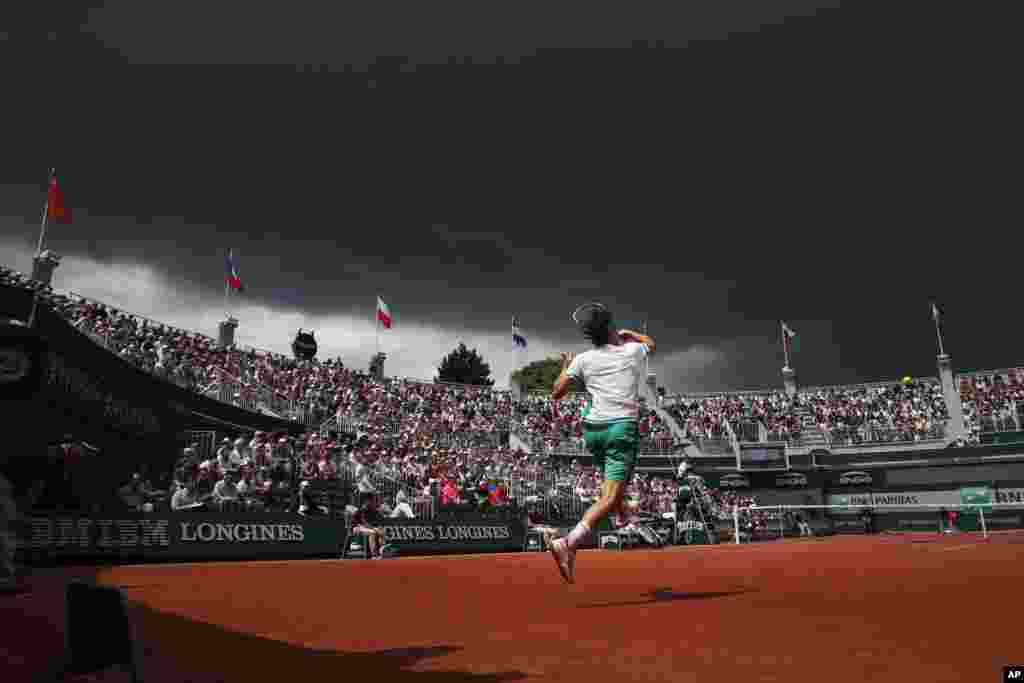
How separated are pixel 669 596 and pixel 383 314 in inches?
1331

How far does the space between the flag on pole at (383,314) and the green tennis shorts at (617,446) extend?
32578 millimetres

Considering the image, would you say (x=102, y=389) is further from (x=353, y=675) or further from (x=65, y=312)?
(x=353, y=675)

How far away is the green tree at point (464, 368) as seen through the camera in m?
82.8

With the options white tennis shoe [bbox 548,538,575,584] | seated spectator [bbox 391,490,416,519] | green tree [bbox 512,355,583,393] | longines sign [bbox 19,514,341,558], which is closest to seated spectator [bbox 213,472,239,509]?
longines sign [bbox 19,514,341,558]

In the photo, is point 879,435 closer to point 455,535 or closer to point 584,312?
point 455,535

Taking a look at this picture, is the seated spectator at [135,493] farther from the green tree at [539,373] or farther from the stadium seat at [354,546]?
the green tree at [539,373]

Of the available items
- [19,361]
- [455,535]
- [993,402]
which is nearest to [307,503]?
[455,535]

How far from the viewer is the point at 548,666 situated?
320 cm

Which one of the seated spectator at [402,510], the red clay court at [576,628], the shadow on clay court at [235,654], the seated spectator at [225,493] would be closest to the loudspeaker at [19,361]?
the red clay court at [576,628]

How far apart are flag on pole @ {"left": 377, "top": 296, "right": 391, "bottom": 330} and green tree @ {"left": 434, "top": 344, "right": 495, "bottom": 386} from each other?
43.5 metres

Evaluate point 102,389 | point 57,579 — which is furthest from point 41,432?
point 57,579

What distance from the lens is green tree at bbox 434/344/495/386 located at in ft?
271

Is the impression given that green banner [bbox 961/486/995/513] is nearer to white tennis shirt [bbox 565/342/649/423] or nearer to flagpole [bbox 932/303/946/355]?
flagpole [bbox 932/303/946/355]

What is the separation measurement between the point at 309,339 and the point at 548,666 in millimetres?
41435
